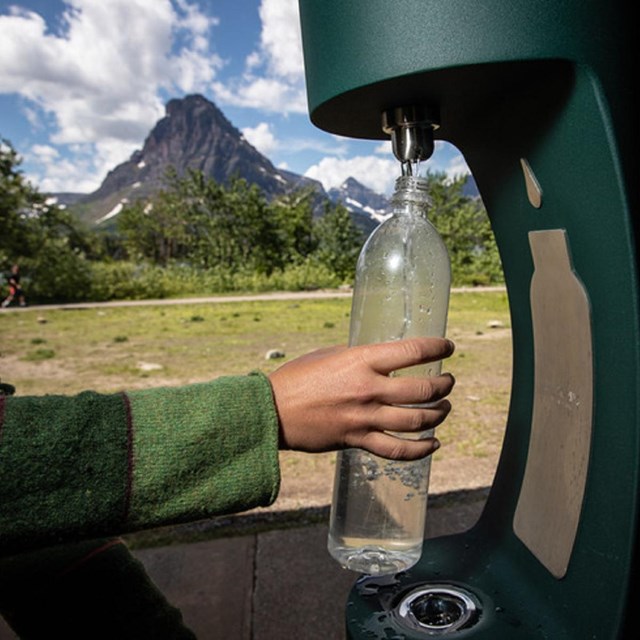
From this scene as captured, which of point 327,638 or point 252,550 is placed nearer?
point 327,638

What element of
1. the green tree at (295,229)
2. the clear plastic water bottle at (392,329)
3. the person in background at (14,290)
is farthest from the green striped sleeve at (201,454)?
the green tree at (295,229)

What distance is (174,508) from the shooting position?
2.43 feet

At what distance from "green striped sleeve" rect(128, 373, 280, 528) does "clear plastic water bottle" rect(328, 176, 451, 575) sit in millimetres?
248

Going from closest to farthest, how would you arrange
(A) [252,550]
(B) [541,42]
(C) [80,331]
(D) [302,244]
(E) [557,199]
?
(B) [541,42]
(E) [557,199]
(A) [252,550]
(C) [80,331]
(D) [302,244]

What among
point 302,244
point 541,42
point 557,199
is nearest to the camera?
point 541,42

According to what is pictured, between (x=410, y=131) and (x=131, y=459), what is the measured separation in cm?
57

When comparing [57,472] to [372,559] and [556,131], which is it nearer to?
[372,559]

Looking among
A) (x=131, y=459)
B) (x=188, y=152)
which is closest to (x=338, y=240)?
(x=131, y=459)

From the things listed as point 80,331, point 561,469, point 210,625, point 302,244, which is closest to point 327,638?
point 210,625

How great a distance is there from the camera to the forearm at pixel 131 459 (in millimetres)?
703

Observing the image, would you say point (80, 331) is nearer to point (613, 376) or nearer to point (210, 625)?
point (210, 625)

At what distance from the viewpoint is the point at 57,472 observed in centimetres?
71

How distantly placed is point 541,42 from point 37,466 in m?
0.75

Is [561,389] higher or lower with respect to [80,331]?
higher
